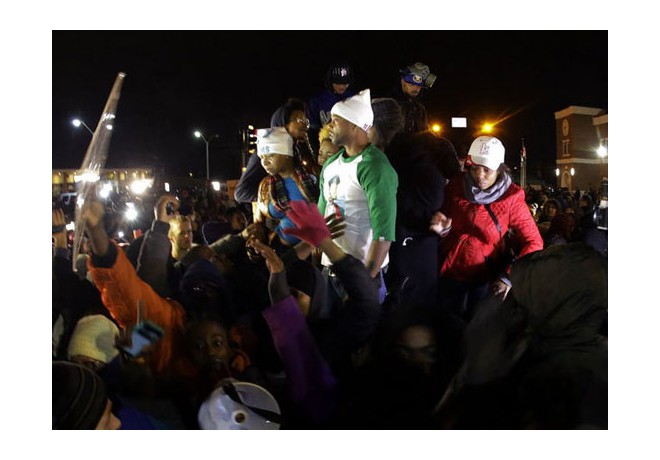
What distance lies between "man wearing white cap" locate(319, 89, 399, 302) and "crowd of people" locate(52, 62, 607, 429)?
0.01 m

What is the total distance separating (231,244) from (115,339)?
0.84 metres

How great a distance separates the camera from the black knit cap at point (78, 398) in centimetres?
296

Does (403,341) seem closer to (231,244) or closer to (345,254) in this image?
(345,254)

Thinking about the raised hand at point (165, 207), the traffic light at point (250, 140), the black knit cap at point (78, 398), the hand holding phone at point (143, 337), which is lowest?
the black knit cap at point (78, 398)

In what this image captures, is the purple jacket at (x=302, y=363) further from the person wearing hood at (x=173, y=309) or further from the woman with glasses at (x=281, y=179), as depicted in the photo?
the woman with glasses at (x=281, y=179)

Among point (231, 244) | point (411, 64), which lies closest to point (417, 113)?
point (411, 64)

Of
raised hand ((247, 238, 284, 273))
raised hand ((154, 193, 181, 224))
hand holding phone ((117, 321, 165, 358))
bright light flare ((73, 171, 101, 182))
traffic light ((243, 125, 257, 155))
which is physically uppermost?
traffic light ((243, 125, 257, 155))

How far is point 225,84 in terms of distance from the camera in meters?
3.75

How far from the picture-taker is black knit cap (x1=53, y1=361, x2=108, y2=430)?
296 centimetres

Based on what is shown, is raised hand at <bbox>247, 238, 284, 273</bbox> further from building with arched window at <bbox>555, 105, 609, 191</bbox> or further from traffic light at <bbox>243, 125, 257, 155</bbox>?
building with arched window at <bbox>555, 105, 609, 191</bbox>

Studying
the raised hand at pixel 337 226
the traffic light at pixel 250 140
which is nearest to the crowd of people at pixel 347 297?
the raised hand at pixel 337 226

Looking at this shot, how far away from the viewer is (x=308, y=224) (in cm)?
317

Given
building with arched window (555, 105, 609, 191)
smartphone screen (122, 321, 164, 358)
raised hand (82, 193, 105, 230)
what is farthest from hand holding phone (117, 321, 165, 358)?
building with arched window (555, 105, 609, 191)

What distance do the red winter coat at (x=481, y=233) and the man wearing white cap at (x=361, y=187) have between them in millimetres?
391
